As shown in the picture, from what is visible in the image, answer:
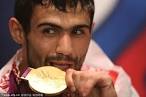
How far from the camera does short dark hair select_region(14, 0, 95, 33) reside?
109 cm

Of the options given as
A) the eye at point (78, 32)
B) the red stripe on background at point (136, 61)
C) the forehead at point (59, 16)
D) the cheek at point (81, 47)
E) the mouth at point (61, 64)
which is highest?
the forehead at point (59, 16)

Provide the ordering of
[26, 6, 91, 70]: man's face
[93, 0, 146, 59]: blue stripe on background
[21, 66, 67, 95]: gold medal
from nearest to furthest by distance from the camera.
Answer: [21, 66, 67, 95]: gold medal → [26, 6, 91, 70]: man's face → [93, 0, 146, 59]: blue stripe on background

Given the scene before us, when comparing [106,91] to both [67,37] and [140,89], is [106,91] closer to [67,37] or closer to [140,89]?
[67,37]

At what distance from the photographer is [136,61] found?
130 cm

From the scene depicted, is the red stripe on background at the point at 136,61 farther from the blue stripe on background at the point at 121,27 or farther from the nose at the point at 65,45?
the nose at the point at 65,45

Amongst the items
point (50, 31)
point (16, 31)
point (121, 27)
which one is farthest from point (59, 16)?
point (121, 27)

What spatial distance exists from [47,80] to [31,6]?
0.80 feet

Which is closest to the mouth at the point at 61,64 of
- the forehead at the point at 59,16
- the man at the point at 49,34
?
the man at the point at 49,34

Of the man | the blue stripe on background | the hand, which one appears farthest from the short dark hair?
the hand

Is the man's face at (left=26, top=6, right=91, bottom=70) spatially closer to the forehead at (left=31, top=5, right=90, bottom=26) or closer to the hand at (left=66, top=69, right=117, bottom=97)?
the forehead at (left=31, top=5, right=90, bottom=26)

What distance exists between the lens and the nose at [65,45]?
42.4 inches

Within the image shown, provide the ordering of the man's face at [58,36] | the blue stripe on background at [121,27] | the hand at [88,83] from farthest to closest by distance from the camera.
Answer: the blue stripe on background at [121,27] < the man's face at [58,36] < the hand at [88,83]

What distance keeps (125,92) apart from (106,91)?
1.12 ft

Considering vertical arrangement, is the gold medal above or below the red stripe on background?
above
